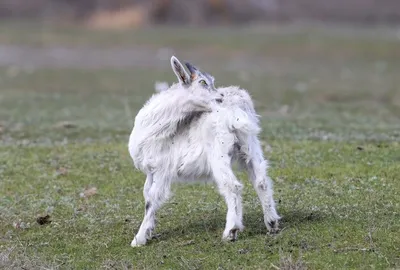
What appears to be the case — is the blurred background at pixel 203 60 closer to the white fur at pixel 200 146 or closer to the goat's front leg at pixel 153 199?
the white fur at pixel 200 146

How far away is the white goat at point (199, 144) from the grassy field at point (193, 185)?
43cm

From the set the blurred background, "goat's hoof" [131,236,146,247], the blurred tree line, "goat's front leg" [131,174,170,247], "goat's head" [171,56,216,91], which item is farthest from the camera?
the blurred tree line

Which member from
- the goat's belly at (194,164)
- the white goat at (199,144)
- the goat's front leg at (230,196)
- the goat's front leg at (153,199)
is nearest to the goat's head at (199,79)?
the white goat at (199,144)

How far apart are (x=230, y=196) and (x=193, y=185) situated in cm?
310

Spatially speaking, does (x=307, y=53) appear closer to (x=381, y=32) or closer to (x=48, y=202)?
(x=381, y=32)

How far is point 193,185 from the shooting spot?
1258 centimetres

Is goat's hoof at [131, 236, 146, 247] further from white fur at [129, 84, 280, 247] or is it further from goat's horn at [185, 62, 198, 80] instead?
goat's horn at [185, 62, 198, 80]

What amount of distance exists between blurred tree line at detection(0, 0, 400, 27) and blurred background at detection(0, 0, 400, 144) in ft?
0.24

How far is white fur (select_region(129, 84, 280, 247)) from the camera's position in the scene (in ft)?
31.5

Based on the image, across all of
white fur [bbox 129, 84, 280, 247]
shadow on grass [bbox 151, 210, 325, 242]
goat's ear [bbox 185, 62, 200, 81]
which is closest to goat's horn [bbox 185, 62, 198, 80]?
goat's ear [bbox 185, 62, 200, 81]

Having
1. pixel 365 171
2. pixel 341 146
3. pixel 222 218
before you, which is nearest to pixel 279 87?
pixel 341 146

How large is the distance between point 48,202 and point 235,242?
3531 mm

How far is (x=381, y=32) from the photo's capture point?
4544cm

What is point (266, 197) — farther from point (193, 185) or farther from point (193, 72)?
point (193, 185)
